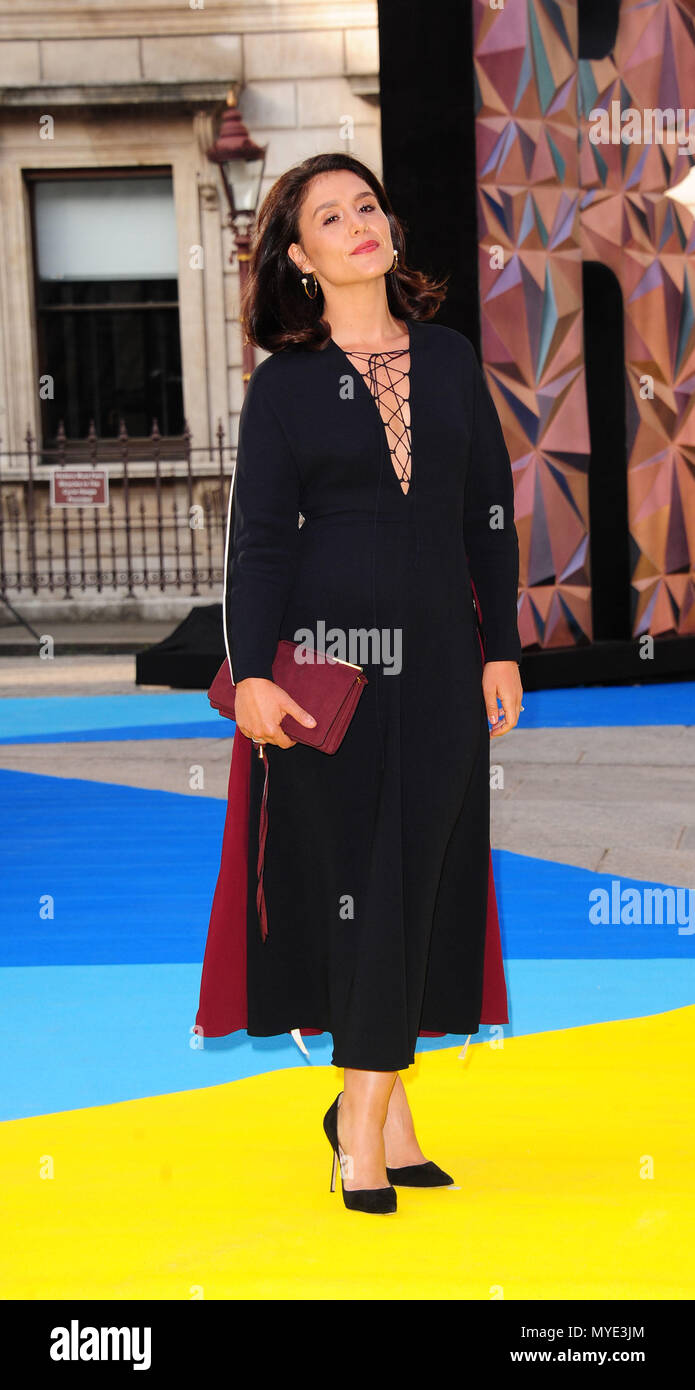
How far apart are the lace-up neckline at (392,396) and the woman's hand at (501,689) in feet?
1.26

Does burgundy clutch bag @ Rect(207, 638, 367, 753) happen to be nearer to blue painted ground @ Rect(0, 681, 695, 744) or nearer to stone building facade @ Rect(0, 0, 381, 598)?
blue painted ground @ Rect(0, 681, 695, 744)

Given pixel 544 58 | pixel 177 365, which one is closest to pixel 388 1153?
pixel 544 58

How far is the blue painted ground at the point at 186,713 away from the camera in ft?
33.5

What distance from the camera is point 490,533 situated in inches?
133

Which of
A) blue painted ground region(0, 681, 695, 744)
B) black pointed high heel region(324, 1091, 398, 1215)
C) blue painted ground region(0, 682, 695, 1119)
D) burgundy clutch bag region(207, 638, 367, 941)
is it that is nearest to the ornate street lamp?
blue painted ground region(0, 681, 695, 744)

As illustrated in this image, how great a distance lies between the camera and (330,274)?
3.29m

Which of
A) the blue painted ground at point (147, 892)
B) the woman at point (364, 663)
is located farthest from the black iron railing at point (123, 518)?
the woman at point (364, 663)

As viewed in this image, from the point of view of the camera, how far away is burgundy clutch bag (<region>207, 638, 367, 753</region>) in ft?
10.2

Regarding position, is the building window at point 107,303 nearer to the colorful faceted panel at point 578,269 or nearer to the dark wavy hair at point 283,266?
the colorful faceted panel at point 578,269

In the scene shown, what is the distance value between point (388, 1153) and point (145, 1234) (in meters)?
0.49

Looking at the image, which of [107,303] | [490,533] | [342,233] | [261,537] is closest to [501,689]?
[490,533]

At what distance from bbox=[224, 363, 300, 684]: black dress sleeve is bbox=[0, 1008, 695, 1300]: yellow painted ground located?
0.93 meters

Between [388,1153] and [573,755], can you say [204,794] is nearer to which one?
[573,755]
